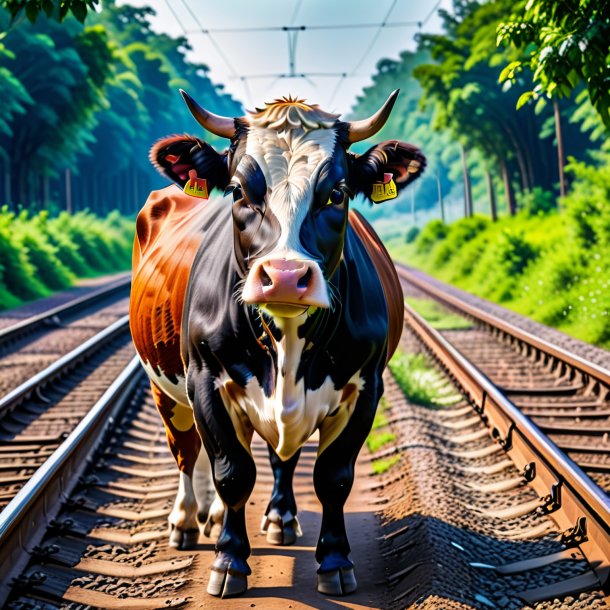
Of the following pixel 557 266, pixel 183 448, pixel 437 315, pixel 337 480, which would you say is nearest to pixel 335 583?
pixel 337 480

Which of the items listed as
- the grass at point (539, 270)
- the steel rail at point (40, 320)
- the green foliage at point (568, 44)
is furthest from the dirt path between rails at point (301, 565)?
the steel rail at point (40, 320)

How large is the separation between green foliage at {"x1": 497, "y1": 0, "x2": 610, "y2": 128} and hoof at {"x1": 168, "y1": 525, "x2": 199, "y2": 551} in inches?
141

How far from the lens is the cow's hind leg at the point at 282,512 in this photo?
5703 mm

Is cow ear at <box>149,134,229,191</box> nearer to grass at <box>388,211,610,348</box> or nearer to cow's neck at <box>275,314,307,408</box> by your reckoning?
cow's neck at <box>275,314,307,408</box>

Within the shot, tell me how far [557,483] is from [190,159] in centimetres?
287

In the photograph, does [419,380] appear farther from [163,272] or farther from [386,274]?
[163,272]

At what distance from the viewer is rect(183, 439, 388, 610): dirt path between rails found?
186 inches

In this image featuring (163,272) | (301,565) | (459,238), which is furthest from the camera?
(459,238)

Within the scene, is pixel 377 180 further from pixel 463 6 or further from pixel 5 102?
pixel 463 6

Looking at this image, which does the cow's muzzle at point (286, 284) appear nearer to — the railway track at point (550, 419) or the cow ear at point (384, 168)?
the cow ear at point (384, 168)

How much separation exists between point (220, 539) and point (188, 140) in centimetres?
200

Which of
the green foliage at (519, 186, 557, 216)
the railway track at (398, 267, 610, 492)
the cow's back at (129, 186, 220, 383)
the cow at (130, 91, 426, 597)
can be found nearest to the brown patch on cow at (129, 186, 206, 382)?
the cow's back at (129, 186, 220, 383)

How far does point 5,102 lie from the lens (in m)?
31.2

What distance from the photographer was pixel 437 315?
59.8ft
